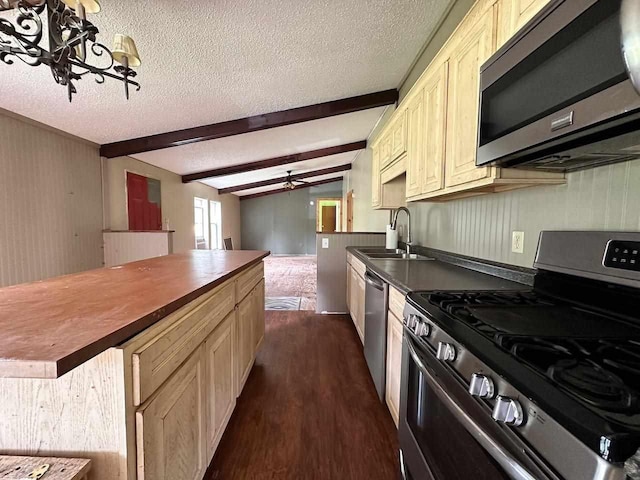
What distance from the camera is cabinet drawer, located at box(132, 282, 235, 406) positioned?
823 millimetres

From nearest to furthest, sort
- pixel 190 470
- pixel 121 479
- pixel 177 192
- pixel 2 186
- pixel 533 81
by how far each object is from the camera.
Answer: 1. pixel 121 479
2. pixel 533 81
3. pixel 190 470
4. pixel 2 186
5. pixel 177 192

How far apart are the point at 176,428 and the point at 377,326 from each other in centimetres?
130

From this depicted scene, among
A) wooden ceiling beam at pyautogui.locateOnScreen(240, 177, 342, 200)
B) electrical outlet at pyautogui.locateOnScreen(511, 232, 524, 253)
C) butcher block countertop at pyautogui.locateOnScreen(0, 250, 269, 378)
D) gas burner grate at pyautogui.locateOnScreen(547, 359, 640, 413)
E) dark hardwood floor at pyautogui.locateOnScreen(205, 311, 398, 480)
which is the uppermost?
wooden ceiling beam at pyautogui.locateOnScreen(240, 177, 342, 200)

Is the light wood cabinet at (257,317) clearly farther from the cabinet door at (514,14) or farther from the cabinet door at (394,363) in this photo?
the cabinet door at (514,14)

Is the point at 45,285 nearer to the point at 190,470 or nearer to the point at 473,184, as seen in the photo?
the point at 190,470

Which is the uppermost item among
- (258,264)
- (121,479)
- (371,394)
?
(258,264)

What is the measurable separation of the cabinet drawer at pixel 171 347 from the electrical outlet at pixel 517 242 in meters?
1.49

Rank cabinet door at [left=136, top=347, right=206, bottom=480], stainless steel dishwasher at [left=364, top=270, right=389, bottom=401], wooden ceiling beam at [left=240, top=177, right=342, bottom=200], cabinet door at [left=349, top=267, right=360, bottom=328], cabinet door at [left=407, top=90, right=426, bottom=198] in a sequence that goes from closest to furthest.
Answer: cabinet door at [left=136, top=347, right=206, bottom=480]
stainless steel dishwasher at [left=364, top=270, right=389, bottom=401]
cabinet door at [left=407, top=90, right=426, bottom=198]
cabinet door at [left=349, top=267, right=360, bottom=328]
wooden ceiling beam at [left=240, top=177, right=342, bottom=200]

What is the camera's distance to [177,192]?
608 cm

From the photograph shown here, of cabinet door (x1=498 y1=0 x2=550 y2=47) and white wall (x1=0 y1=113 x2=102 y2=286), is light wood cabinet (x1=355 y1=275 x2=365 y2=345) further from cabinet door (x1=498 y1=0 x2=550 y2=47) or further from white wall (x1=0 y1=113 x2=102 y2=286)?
white wall (x1=0 y1=113 x2=102 y2=286)

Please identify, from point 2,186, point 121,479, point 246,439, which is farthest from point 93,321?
point 2,186

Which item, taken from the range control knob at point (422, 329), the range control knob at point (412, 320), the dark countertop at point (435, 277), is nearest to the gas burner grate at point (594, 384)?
the range control knob at point (422, 329)

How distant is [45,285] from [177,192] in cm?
515

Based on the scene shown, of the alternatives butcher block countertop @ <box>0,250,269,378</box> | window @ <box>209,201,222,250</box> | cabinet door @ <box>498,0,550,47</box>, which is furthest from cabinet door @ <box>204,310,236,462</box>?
window @ <box>209,201,222,250</box>
